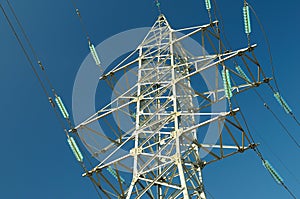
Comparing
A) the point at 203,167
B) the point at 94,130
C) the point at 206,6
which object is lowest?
the point at 203,167

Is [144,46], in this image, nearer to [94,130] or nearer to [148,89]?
[148,89]

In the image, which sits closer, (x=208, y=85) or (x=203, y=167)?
(x=203, y=167)

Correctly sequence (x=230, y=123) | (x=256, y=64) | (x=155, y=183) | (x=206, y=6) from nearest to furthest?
(x=155, y=183)
(x=230, y=123)
(x=256, y=64)
(x=206, y=6)

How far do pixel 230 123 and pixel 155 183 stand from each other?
138 inches

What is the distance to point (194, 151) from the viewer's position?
1459 cm

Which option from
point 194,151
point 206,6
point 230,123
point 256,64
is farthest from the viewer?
point 206,6

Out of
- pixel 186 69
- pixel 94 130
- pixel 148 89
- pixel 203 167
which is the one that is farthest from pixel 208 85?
pixel 94 130

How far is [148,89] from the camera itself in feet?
52.4

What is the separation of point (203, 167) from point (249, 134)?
243 centimetres

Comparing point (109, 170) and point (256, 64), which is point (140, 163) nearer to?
point (109, 170)

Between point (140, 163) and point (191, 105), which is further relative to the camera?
point (191, 105)

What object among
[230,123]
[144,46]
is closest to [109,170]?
[230,123]

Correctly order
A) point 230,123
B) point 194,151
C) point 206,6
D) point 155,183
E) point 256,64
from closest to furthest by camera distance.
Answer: point 155,183 → point 230,123 → point 194,151 → point 256,64 → point 206,6

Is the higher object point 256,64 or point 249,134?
point 256,64
